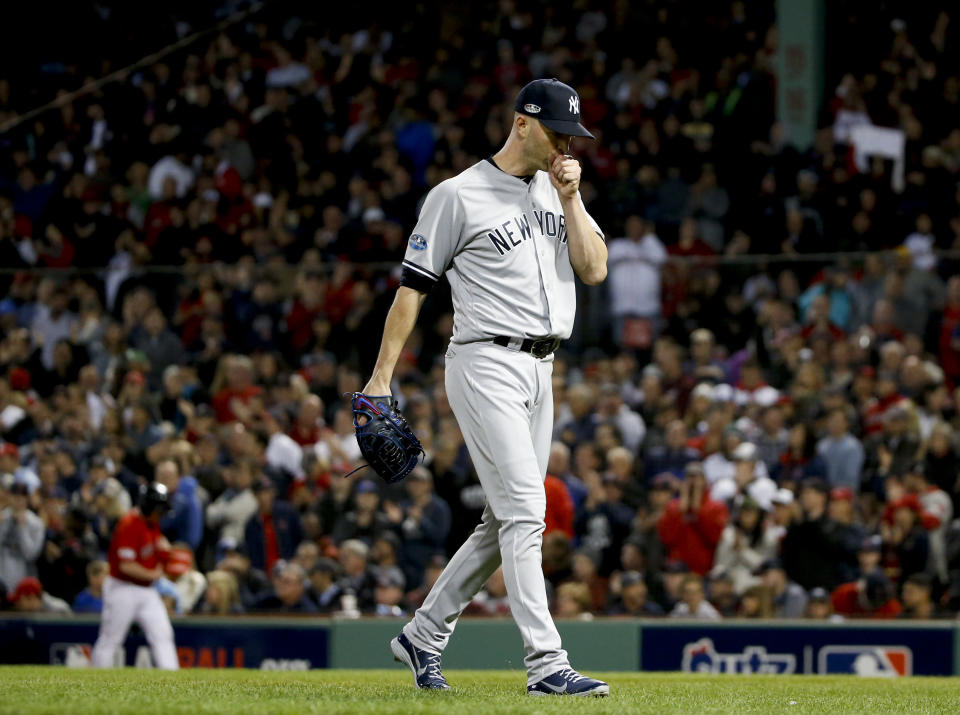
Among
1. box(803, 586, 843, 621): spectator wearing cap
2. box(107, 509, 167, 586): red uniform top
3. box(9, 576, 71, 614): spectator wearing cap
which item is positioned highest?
box(107, 509, 167, 586): red uniform top

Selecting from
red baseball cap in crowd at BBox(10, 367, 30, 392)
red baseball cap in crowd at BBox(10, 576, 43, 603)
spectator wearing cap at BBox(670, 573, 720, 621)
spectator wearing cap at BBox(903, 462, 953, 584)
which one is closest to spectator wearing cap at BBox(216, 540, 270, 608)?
red baseball cap in crowd at BBox(10, 576, 43, 603)

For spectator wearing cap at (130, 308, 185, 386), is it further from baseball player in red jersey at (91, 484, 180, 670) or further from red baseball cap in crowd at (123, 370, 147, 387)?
baseball player in red jersey at (91, 484, 180, 670)

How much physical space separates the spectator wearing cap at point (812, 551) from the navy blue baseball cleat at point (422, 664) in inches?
255

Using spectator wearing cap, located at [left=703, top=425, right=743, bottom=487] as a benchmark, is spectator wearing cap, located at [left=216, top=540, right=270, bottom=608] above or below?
below

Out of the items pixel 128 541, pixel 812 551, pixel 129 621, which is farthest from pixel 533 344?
pixel 812 551

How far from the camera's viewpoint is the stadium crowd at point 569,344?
472 inches

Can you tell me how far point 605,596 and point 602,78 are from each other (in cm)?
774

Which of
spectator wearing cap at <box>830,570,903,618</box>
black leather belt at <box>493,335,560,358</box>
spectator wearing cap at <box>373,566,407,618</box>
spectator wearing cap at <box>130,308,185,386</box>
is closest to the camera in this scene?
black leather belt at <box>493,335,560,358</box>

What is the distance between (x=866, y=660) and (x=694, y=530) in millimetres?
1740

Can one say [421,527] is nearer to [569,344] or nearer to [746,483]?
[569,344]

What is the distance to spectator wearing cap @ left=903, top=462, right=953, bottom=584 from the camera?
37.4ft

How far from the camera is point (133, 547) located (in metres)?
11.1

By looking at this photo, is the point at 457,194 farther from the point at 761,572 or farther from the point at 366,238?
the point at 366,238

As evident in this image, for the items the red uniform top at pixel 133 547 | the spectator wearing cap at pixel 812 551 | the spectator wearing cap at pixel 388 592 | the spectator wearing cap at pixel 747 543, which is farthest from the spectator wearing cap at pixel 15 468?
the spectator wearing cap at pixel 812 551
